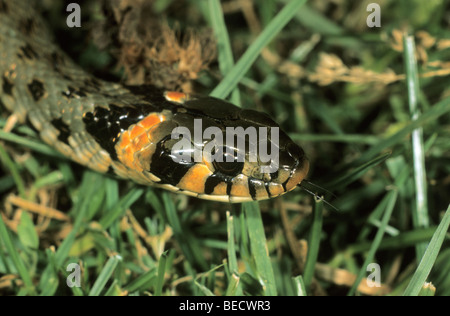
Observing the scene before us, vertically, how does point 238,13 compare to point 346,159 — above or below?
above

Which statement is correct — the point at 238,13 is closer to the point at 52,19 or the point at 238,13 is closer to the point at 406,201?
the point at 52,19

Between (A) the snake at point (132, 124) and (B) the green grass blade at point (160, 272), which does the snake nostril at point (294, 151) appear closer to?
(A) the snake at point (132, 124)

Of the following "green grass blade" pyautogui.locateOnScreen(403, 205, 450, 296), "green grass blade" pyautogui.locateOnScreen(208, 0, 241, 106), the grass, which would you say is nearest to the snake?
the grass

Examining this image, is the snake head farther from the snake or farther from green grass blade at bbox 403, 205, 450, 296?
green grass blade at bbox 403, 205, 450, 296

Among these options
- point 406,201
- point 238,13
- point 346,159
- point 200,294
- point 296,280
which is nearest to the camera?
point 296,280

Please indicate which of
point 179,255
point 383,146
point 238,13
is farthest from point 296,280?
point 238,13

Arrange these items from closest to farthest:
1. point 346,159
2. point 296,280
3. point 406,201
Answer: point 296,280 → point 406,201 → point 346,159

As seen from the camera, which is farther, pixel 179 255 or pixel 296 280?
pixel 179 255
